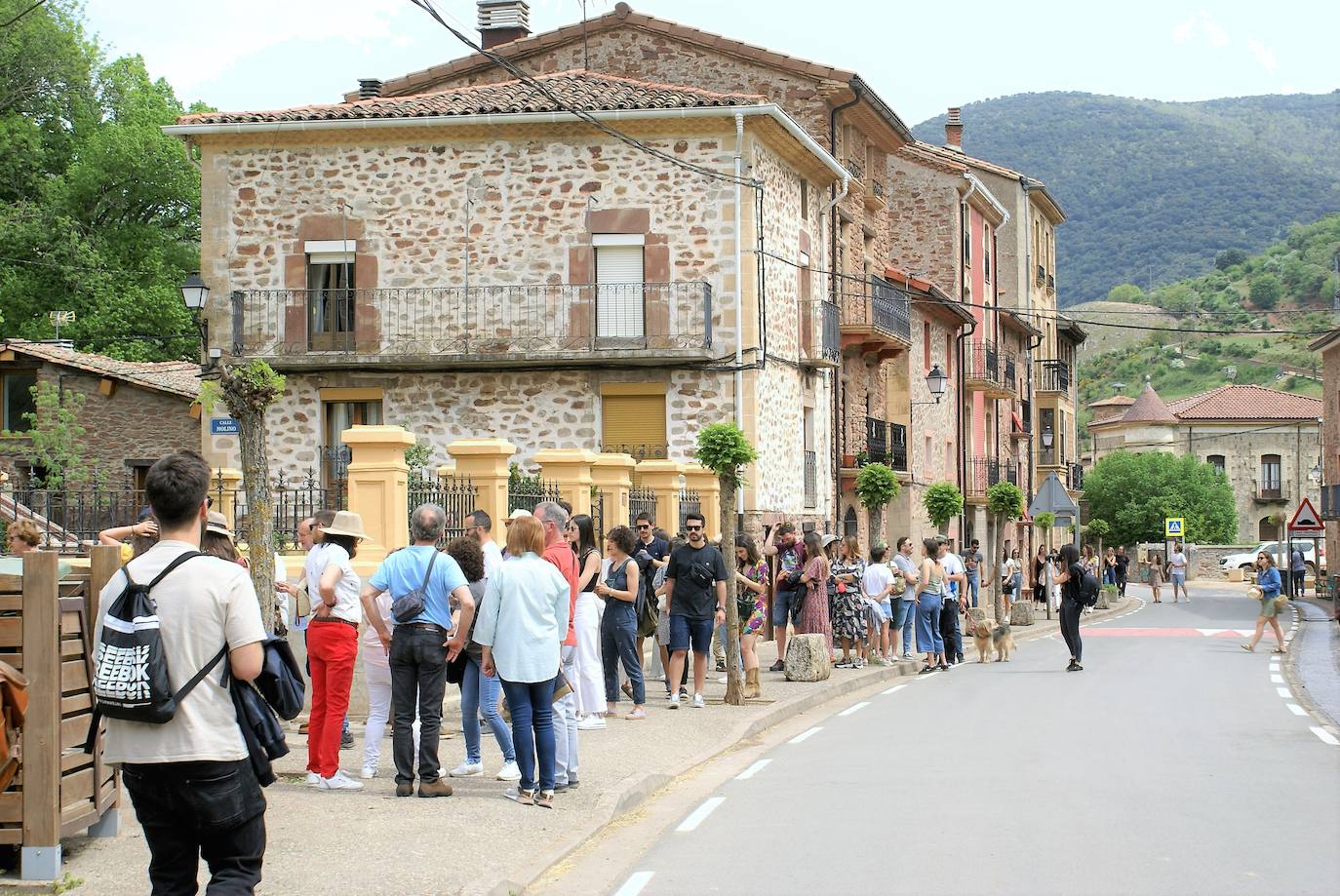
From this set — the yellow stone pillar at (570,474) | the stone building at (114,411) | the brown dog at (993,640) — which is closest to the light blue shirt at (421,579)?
the yellow stone pillar at (570,474)

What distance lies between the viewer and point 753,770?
12219 mm

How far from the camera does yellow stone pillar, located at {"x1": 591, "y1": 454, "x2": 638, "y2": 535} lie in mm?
22203

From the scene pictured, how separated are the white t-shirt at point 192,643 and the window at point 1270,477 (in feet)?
345

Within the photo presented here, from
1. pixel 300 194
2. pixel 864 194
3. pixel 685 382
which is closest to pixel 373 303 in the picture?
pixel 300 194

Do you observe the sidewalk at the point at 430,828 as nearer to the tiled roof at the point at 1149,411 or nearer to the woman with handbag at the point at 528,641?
the woman with handbag at the point at 528,641

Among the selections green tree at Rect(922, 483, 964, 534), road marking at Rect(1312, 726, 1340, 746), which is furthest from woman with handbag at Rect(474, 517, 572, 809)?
green tree at Rect(922, 483, 964, 534)

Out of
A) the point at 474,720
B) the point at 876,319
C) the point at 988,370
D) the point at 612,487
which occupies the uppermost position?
the point at 988,370

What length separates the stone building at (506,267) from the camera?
28.7m

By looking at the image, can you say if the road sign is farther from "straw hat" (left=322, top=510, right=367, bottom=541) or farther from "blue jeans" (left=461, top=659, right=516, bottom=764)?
"straw hat" (left=322, top=510, right=367, bottom=541)

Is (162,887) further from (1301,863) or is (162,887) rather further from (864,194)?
(864,194)

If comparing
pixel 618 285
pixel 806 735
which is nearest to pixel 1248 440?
pixel 618 285

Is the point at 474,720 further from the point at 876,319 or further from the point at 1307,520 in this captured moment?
the point at 1307,520

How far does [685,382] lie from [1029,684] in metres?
10.7

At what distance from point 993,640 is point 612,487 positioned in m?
7.07
